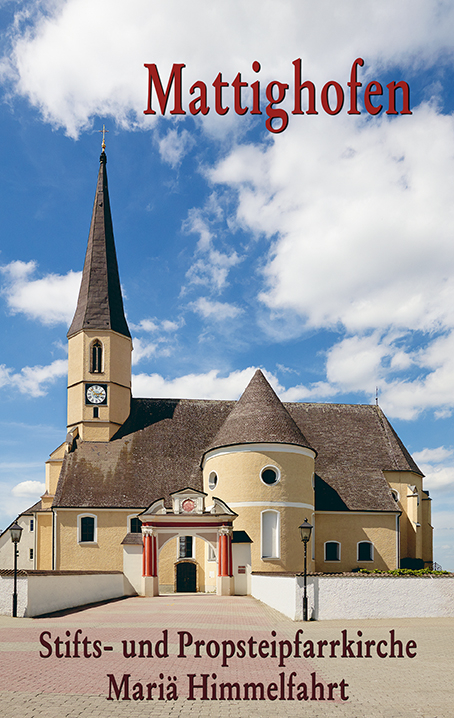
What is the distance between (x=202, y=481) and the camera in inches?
1732

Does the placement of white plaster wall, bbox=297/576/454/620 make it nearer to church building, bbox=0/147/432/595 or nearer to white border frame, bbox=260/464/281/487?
church building, bbox=0/147/432/595

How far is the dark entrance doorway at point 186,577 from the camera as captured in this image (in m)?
41.2

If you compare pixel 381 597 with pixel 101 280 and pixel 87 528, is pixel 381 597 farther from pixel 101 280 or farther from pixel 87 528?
pixel 101 280

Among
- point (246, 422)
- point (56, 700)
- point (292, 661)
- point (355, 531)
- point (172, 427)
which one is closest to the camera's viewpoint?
point (56, 700)

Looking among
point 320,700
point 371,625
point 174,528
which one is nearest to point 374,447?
point 174,528

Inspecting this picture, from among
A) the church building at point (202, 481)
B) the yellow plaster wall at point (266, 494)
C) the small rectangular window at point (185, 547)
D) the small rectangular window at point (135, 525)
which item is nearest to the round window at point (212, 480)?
the church building at point (202, 481)

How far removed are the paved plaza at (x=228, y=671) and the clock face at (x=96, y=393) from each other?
26.8m

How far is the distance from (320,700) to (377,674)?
2.40m

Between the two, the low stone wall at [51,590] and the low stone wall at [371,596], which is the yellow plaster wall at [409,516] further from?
the low stone wall at [371,596]

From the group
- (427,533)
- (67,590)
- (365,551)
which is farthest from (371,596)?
(427,533)

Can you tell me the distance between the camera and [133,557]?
37.4 metres

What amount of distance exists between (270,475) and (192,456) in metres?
8.00

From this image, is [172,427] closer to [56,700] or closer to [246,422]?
[246,422]

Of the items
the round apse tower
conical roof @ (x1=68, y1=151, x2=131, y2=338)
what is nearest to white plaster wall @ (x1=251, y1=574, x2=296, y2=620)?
the round apse tower
